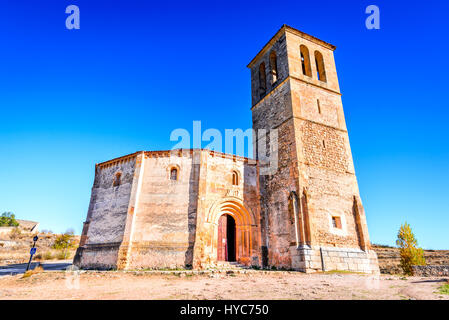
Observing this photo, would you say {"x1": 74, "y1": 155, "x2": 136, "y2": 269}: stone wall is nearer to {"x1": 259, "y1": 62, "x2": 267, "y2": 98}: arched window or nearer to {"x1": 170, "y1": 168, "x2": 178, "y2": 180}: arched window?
{"x1": 170, "y1": 168, "x2": 178, "y2": 180}: arched window

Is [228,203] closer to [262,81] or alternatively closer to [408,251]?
[262,81]

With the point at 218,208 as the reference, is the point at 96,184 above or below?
above

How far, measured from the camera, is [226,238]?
1507 cm

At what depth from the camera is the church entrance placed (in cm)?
1472

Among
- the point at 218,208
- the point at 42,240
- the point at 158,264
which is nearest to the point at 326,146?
the point at 218,208

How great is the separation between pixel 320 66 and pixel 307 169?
9.11 meters

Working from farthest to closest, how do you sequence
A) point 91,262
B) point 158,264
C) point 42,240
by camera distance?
1. point 42,240
2. point 91,262
3. point 158,264

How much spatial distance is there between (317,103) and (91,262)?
1639cm

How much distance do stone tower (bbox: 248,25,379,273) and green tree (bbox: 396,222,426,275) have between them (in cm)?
1226

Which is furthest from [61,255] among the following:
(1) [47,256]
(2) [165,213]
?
(2) [165,213]
